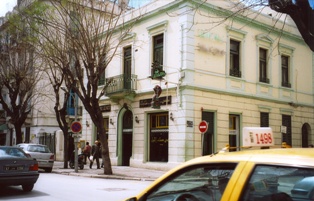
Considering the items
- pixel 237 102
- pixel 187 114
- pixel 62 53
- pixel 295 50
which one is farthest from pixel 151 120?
pixel 295 50

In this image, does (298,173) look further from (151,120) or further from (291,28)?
(291,28)

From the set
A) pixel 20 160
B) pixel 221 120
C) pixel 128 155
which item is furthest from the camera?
pixel 128 155

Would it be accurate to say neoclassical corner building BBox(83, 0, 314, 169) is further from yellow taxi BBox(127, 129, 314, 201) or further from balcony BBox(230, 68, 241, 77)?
yellow taxi BBox(127, 129, 314, 201)

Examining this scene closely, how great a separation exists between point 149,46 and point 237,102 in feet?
20.0

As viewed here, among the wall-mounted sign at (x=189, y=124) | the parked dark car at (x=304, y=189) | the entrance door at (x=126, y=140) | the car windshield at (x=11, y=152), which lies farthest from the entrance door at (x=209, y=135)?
the parked dark car at (x=304, y=189)

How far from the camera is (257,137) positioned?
479 centimetres

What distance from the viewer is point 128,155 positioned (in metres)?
23.7

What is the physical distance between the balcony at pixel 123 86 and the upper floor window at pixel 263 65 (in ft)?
26.2

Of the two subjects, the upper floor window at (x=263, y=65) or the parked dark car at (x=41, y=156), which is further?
the upper floor window at (x=263, y=65)

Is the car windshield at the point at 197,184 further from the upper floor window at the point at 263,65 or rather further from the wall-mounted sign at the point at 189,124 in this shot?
the upper floor window at the point at 263,65

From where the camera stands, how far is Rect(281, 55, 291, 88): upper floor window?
25.2 meters

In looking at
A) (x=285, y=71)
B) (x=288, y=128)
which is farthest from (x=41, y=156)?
(x=285, y=71)

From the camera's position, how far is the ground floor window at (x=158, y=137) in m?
20.7

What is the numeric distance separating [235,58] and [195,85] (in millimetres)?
4156
